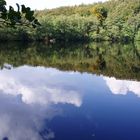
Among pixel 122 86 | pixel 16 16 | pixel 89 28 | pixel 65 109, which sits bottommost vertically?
pixel 89 28

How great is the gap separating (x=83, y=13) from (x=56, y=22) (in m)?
41.1

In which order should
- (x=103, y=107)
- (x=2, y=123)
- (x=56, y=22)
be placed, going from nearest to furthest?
(x=2, y=123) → (x=103, y=107) → (x=56, y=22)

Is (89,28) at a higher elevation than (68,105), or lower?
lower

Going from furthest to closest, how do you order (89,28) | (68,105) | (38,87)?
1. (89,28)
2. (38,87)
3. (68,105)

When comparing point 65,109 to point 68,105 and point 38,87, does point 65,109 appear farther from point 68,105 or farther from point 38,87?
point 38,87

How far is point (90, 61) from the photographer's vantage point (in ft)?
132

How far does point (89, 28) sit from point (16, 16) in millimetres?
74232

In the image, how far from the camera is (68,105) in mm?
17703

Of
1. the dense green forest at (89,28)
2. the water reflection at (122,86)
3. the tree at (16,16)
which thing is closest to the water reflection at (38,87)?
the water reflection at (122,86)

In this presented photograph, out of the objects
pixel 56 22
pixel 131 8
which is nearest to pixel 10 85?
pixel 56 22

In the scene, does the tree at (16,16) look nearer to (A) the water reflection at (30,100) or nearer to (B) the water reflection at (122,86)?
(A) the water reflection at (30,100)

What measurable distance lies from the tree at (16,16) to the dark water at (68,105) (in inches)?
366

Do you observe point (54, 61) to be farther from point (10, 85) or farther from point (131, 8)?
point (131, 8)

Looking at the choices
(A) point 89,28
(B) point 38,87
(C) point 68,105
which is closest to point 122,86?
(B) point 38,87
